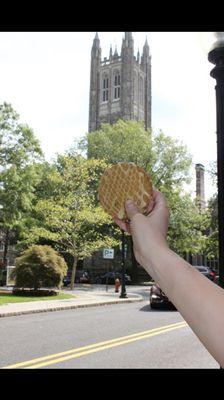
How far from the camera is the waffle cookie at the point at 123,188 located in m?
1.37

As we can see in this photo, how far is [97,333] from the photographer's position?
12023 millimetres

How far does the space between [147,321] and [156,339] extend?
404 cm

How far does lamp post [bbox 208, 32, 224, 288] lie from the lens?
107 inches

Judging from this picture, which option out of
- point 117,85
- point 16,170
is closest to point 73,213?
point 16,170

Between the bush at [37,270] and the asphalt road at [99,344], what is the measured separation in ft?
37.3

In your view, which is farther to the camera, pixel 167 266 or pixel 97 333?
pixel 97 333

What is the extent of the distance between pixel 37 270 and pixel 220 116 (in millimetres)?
25127

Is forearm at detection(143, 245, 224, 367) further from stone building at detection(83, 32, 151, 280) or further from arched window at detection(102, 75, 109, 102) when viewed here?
arched window at detection(102, 75, 109, 102)

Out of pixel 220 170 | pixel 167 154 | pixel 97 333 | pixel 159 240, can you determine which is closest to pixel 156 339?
pixel 97 333

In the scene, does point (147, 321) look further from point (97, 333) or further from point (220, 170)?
point (220, 170)

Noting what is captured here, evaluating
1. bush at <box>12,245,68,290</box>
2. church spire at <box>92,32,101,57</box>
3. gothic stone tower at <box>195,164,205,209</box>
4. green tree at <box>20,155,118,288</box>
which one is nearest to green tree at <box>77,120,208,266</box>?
green tree at <box>20,155,118,288</box>
